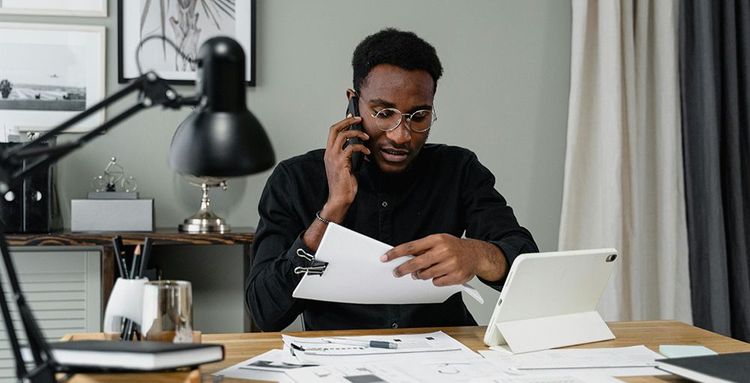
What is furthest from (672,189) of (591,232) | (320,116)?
(320,116)

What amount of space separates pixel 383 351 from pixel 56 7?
82.8 inches

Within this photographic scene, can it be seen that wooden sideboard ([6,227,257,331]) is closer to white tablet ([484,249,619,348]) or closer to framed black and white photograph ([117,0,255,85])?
framed black and white photograph ([117,0,255,85])

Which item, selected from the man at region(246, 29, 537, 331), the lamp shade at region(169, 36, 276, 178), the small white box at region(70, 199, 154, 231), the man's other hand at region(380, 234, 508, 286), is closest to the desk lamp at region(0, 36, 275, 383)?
the lamp shade at region(169, 36, 276, 178)

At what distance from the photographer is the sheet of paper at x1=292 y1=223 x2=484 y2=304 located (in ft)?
4.75

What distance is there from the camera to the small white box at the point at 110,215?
274cm

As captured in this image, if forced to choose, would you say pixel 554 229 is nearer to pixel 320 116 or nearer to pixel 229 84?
pixel 320 116

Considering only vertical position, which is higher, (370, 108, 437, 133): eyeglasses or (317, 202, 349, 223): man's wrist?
(370, 108, 437, 133): eyeglasses

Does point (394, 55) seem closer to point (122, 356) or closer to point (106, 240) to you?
point (122, 356)

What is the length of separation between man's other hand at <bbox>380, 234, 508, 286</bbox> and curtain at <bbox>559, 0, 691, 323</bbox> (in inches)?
65.6

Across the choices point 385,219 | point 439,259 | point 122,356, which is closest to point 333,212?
point 385,219

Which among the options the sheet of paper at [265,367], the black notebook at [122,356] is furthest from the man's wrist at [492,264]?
the black notebook at [122,356]

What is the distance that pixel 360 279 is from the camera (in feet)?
5.07

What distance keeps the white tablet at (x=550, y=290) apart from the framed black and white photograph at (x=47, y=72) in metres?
1.96

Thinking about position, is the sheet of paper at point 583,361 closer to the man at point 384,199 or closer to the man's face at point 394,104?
the man at point 384,199
